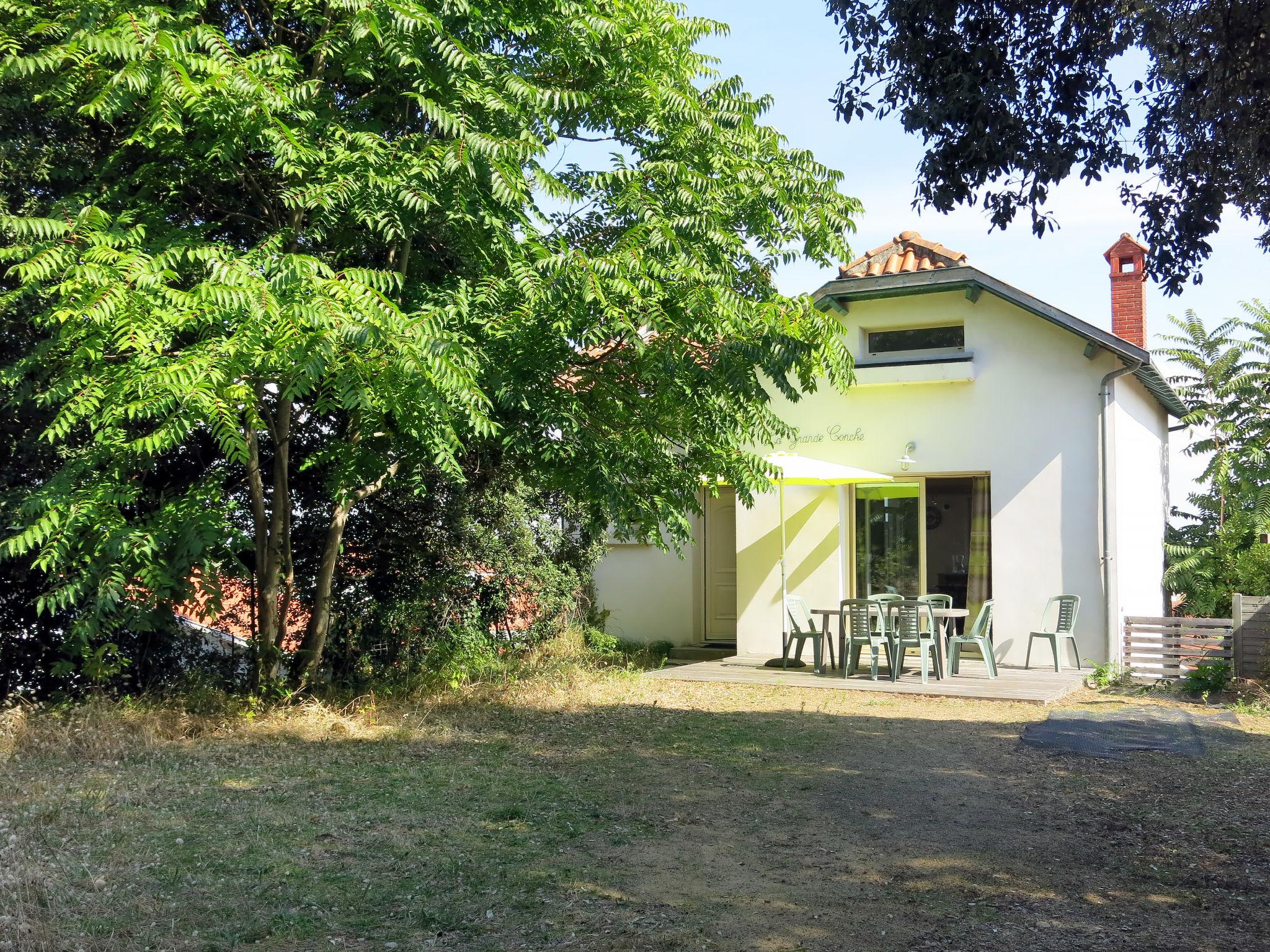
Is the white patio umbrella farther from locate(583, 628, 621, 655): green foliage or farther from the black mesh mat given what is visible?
the black mesh mat

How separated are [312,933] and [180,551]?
165 inches

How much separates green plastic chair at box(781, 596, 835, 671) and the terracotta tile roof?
4.59 m

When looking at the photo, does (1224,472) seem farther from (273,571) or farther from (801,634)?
(273,571)

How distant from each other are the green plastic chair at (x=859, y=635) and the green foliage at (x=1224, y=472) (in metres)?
5.57

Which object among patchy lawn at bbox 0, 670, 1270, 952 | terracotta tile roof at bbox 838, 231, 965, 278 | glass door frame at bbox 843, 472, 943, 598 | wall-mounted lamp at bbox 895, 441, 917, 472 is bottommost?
patchy lawn at bbox 0, 670, 1270, 952

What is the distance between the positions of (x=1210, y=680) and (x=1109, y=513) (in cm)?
234

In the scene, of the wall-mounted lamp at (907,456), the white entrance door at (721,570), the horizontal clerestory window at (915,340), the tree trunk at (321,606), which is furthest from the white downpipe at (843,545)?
the tree trunk at (321,606)

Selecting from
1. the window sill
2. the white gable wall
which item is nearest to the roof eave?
the white gable wall

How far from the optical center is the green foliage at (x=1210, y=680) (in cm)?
1220

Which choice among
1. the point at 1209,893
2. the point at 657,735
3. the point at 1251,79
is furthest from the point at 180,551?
the point at 1251,79

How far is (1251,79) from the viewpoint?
639 centimetres

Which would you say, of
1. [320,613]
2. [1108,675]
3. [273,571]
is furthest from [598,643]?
[1108,675]

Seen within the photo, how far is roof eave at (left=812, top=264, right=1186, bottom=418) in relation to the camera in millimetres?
13375

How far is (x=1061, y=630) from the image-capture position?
1348cm
